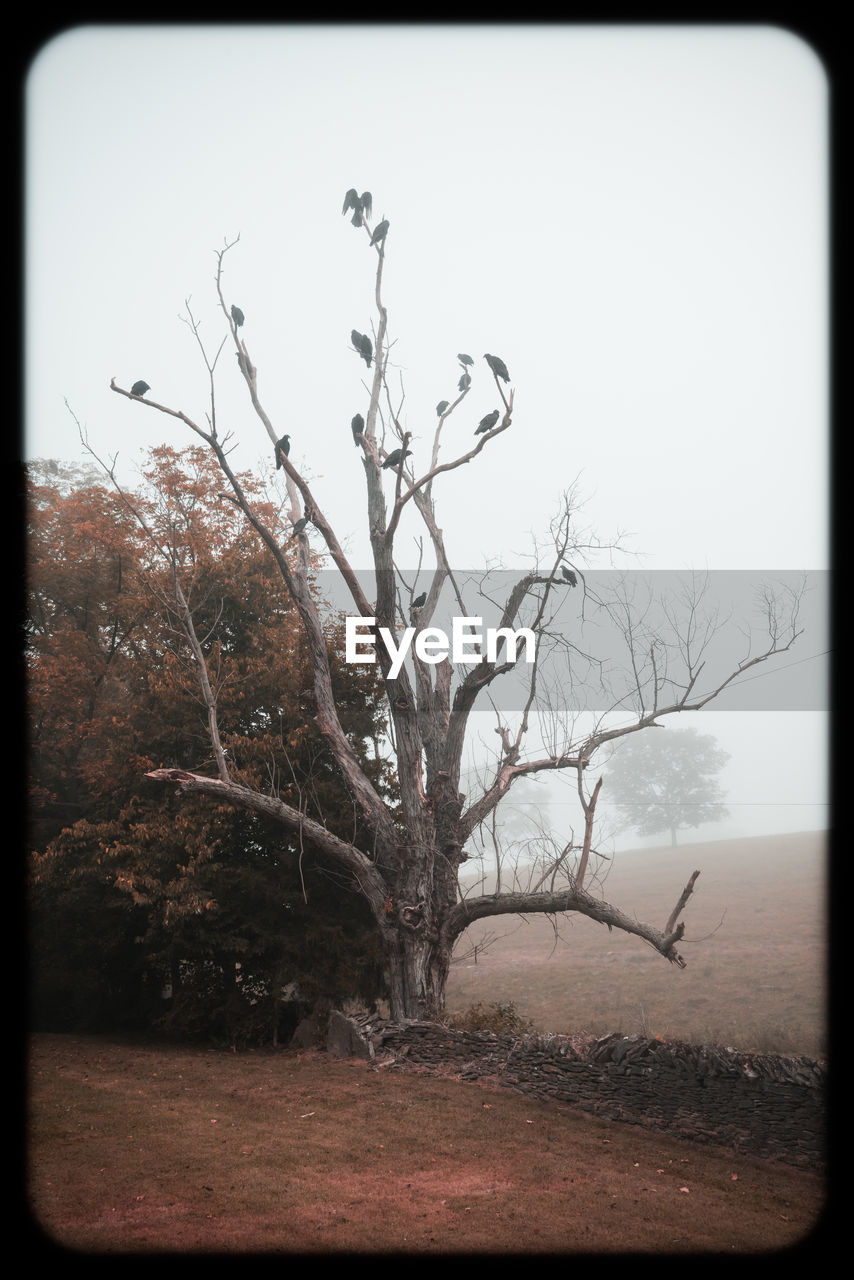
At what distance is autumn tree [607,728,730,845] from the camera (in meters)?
54.3

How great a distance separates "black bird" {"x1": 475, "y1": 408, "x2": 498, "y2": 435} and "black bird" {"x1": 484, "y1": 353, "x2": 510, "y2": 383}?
0.43 meters

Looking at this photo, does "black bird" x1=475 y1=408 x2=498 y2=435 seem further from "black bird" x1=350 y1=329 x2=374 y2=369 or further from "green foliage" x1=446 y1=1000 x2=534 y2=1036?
"green foliage" x1=446 y1=1000 x2=534 y2=1036

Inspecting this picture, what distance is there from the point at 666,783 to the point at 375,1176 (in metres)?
51.4

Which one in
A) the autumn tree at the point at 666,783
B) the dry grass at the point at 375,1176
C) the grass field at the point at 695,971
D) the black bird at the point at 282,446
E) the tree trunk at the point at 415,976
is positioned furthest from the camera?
the autumn tree at the point at 666,783

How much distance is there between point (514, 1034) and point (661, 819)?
47089mm

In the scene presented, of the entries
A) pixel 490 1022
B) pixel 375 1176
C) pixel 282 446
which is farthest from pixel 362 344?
pixel 375 1176

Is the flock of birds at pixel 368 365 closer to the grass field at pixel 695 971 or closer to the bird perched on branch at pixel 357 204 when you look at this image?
the bird perched on branch at pixel 357 204

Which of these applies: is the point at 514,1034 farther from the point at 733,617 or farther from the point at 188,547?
the point at 188,547

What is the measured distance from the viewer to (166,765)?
13188 millimetres

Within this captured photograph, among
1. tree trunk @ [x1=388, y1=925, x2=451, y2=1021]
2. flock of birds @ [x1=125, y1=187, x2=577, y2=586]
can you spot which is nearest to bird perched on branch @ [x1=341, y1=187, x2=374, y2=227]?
flock of birds @ [x1=125, y1=187, x2=577, y2=586]

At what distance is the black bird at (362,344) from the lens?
12.5m

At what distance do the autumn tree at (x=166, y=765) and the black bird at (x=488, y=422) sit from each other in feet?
13.6

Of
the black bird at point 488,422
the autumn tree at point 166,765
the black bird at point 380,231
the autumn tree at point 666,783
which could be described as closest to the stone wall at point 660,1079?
the autumn tree at point 166,765

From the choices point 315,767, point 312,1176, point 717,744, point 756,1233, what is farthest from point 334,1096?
point 717,744
